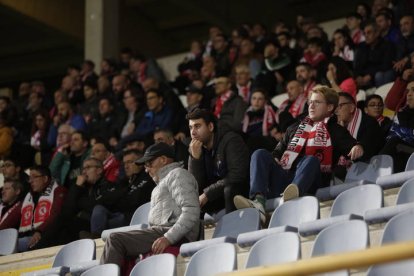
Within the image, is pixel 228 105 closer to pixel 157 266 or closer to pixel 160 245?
pixel 160 245

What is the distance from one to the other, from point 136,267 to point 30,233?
309 cm

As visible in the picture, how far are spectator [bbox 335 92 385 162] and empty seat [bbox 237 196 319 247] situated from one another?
116 cm

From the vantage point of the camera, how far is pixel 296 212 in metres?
5.99

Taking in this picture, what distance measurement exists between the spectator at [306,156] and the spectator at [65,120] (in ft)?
15.4

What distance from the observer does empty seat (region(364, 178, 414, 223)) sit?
5.27m

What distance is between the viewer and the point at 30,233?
28.2 ft

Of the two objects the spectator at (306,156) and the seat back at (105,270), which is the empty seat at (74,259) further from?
the spectator at (306,156)

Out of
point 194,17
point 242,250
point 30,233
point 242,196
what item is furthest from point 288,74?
point 194,17

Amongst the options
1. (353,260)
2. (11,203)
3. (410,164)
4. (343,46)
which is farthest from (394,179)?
(11,203)

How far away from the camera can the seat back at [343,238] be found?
4781 mm

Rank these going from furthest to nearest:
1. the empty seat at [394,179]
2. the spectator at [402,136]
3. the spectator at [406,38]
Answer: the spectator at [406,38], the spectator at [402,136], the empty seat at [394,179]

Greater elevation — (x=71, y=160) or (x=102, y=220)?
(x=71, y=160)

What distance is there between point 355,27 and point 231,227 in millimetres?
4830

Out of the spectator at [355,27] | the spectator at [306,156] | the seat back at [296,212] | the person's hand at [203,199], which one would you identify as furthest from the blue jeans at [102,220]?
the spectator at [355,27]
